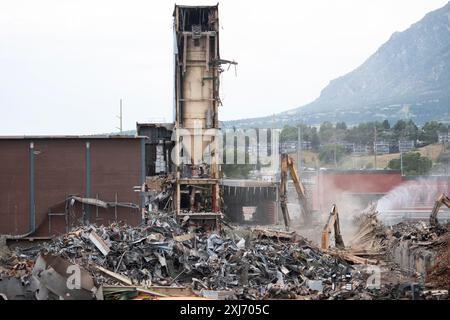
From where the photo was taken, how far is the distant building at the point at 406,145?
109 meters

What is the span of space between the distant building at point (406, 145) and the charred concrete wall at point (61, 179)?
85.5 metres

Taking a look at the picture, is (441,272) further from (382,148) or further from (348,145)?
(348,145)

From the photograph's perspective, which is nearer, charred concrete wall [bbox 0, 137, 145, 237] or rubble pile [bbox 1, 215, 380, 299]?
rubble pile [bbox 1, 215, 380, 299]

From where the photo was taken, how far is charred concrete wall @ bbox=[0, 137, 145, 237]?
2625 centimetres

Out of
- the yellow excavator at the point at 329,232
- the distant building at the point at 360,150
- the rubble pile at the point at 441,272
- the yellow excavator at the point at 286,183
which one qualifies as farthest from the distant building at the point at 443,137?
the rubble pile at the point at 441,272

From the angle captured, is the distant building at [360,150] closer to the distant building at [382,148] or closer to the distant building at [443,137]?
the distant building at [382,148]

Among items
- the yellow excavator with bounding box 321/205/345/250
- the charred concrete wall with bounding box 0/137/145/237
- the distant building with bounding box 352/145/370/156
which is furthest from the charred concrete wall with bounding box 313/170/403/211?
the distant building with bounding box 352/145/370/156

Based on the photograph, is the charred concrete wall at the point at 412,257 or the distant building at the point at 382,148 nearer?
the charred concrete wall at the point at 412,257

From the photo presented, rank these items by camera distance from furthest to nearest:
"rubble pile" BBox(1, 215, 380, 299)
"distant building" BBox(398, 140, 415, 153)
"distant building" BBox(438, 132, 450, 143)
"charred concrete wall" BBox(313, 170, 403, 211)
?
"distant building" BBox(438, 132, 450, 143)
"distant building" BBox(398, 140, 415, 153)
"charred concrete wall" BBox(313, 170, 403, 211)
"rubble pile" BBox(1, 215, 380, 299)

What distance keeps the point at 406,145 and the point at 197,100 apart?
3213 inches

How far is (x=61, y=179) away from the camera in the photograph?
2655cm

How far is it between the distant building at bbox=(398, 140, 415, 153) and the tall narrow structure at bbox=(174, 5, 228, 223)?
252 ft

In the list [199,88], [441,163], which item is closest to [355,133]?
[441,163]

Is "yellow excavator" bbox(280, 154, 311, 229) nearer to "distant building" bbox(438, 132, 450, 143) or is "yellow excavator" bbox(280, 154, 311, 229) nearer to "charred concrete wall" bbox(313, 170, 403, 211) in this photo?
"charred concrete wall" bbox(313, 170, 403, 211)
